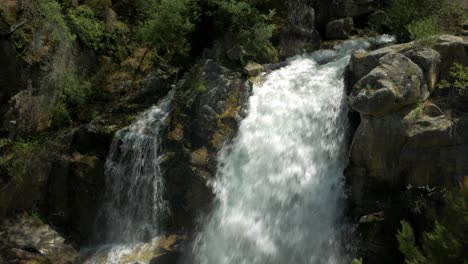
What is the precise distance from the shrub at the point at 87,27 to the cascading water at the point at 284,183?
6402mm

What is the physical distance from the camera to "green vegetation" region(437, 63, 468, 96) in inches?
350

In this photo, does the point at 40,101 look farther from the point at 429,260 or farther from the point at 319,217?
the point at 429,260

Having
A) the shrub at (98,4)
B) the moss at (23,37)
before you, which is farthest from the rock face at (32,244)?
the shrub at (98,4)

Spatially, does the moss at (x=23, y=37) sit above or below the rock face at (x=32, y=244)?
above

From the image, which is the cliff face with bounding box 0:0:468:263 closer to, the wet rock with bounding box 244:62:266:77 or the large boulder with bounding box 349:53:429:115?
the large boulder with bounding box 349:53:429:115

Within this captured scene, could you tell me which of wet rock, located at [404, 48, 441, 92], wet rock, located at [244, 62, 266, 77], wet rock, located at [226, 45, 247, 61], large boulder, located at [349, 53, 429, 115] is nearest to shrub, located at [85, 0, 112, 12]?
wet rock, located at [226, 45, 247, 61]

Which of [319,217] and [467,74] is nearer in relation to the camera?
[467,74]

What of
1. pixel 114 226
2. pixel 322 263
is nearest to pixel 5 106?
pixel 114 226

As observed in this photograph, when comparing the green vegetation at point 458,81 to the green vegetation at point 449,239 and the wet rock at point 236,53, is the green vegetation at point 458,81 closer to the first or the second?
the green vegetation at point 449,239

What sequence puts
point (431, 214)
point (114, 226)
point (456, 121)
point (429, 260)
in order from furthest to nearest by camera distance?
point (114, 226) < point (456, 121) < point (431, 214) < point (429, 260)

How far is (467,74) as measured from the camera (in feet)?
29.2

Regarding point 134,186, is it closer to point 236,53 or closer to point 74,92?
point 74,92

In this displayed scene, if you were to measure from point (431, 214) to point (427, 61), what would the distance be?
11.4ft

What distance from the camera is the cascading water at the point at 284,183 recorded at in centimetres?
941
